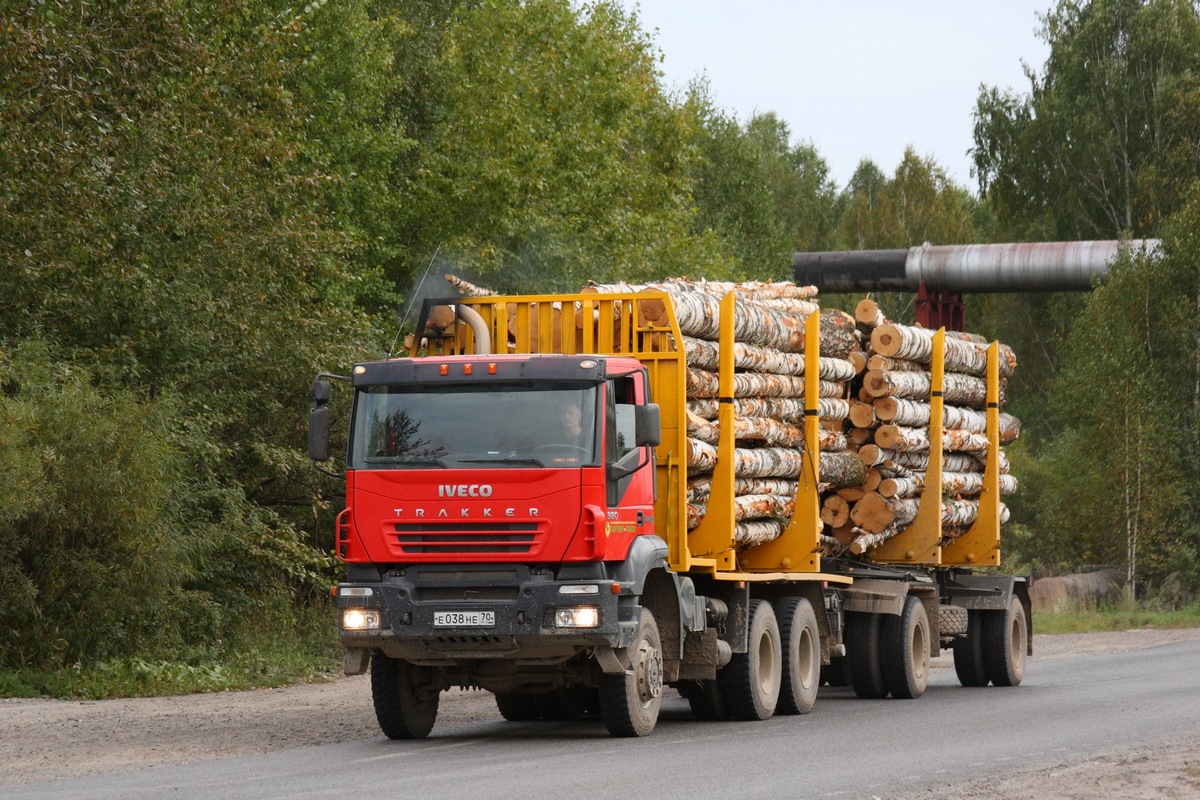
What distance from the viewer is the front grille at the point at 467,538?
12.6m

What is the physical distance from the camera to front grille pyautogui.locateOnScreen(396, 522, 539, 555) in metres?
12.6

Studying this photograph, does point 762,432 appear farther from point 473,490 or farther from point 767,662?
point 473,490

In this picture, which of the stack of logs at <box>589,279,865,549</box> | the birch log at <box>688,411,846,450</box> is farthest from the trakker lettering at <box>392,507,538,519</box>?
the birch log at <box>688,411,846,450</box>

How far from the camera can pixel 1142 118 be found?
5197cm

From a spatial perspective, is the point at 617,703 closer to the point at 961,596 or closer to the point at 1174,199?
the point at 961,596

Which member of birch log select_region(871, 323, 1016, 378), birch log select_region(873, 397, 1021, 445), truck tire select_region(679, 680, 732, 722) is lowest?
truck tire select_region(679, 680, 732, 722)

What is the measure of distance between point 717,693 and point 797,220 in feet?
195

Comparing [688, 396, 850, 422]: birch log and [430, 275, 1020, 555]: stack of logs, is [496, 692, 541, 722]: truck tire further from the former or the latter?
[688, 396, 850, 422]: birch log

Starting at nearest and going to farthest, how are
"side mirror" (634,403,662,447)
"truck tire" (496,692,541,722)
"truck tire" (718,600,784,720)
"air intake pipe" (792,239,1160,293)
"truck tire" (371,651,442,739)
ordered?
"side mirror" (634,403,662,447)
"truck tire" (371,651,442,739)
"truck tire" (718,600,784,720)
"truck tire" (496,692,541,722)
"air intake pipe" (792,239,1160,293)

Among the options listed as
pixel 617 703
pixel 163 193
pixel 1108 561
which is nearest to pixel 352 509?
pixel 617 703

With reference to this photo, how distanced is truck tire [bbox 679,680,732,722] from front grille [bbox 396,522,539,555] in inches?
133

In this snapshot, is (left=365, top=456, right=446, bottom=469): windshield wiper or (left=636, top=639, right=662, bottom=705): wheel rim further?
(left=636, top=639, right=662, bottom=705): wheel rim

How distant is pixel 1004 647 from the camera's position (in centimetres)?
2066

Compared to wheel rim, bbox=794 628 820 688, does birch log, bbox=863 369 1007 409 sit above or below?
above
